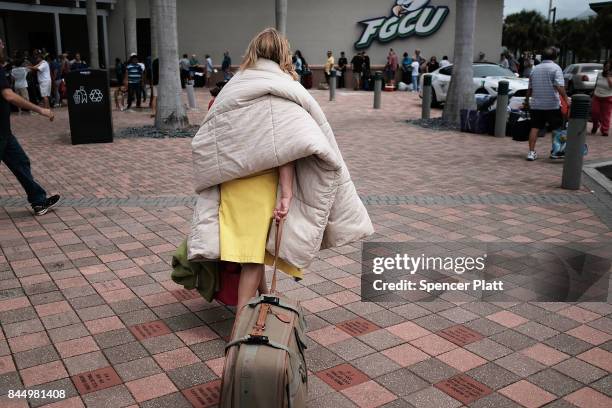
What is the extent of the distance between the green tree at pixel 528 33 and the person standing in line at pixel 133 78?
180ft

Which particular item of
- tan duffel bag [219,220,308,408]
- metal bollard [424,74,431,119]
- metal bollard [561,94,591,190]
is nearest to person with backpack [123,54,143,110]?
metal bollard [424,74,431,119]

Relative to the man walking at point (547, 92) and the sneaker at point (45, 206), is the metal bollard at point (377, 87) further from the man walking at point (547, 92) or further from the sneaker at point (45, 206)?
the sneaker at point (45, 206)

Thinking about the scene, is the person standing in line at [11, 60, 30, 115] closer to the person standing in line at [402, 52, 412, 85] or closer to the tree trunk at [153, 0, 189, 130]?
the tree trunk at [153, 0, 189, 130]

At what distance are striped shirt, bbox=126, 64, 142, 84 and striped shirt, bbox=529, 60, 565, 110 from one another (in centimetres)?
1166

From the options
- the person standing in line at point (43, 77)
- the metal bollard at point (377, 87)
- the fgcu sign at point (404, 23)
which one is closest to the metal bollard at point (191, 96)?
the person standing in line at point (43, 77)

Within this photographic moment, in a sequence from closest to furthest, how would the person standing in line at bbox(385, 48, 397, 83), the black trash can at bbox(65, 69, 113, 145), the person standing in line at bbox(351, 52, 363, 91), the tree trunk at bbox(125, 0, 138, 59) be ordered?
the black trash can at bbox(65, 69, 113, 145), the tree trunk at bbox(125, 0, 138, 59), the person standing in line at bbox(385, 48, 397, 83), the person standing in line at bbox(351, 52, 363, 91)

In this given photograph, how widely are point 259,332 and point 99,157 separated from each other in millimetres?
8427

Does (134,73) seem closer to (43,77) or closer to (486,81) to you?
(43,77)

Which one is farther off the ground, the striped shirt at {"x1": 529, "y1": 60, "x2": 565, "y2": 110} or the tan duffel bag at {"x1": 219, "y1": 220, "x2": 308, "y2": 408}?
the striped shirt at {"x1": 529, "y1": 60, "x2": 565, "y2": 110}

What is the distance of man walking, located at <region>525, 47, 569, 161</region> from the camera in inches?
360

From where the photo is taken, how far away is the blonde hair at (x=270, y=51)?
3363 mm

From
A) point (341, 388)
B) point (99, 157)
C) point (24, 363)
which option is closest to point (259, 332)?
point (341, 388)

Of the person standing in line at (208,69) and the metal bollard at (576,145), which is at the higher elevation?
the person standing in line at (208,69)

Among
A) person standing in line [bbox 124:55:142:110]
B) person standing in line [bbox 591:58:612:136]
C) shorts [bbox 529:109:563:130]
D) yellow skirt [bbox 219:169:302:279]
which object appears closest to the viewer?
yellow skirt [bbox 219:169:302:279]
